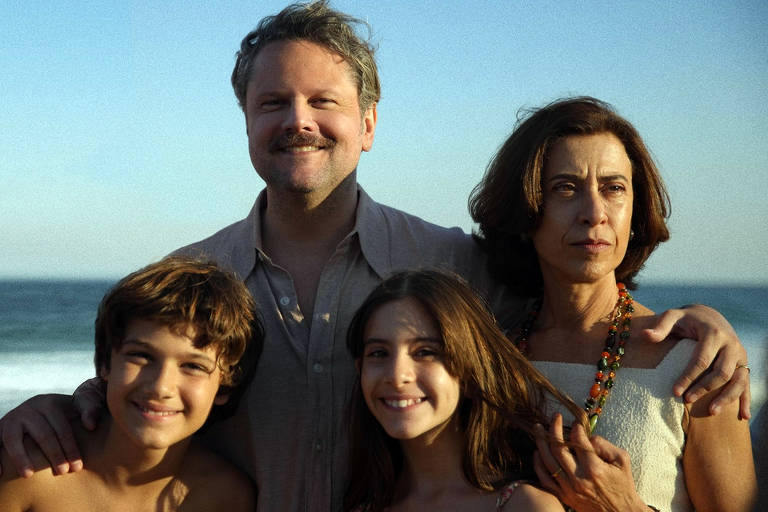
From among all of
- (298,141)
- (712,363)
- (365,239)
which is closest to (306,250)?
(365,239)

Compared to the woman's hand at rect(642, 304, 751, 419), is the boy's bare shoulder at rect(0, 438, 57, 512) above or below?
below

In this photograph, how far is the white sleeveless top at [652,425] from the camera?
2928 millimetres

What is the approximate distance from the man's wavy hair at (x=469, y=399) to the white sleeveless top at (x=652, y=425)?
0.54ft

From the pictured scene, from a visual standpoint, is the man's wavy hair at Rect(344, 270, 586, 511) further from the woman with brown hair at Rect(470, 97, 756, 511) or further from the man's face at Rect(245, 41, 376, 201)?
the man's face at Rect(245, 41, 376, 201)

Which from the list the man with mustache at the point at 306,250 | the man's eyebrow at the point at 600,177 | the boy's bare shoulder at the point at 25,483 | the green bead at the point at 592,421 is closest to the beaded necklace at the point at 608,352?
the green bead at the point at 592,421

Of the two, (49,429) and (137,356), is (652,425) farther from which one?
(49,429)

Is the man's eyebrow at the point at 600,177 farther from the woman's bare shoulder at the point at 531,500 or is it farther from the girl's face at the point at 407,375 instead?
the woman's bare shoulder at the point at 531,500

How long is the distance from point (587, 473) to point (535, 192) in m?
1.11

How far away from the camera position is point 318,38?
3.72 m

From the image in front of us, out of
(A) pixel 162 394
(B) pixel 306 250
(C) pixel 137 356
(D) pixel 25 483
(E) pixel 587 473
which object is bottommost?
(D) pixel 25 483

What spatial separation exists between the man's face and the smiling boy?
57cm

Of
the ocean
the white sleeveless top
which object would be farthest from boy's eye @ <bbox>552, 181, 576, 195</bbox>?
the ocean

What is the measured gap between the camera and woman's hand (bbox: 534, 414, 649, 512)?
269 cm

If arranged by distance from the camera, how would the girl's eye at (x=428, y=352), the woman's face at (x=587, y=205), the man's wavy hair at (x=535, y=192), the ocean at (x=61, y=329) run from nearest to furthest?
the girl's eye at (x=428, y=352) < the woman's face at (x=587, y=205) < the man's wavy hair at (x=535, y=192) < the ocean at (x=61, y=329)
